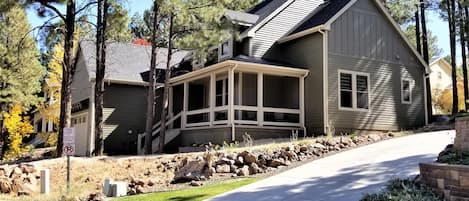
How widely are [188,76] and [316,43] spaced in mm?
5944

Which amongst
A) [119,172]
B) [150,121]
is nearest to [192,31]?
[150,121]

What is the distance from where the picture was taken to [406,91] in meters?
21.0

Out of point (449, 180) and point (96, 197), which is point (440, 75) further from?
point (96, 197)

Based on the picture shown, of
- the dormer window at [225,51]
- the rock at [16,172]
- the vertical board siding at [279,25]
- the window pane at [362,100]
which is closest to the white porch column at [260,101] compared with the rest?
the vertical board siding at [279,25]

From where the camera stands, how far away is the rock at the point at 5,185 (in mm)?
13891

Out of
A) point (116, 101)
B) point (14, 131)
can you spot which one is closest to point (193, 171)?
point (116, 101)

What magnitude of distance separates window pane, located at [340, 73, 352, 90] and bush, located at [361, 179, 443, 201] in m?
10.6

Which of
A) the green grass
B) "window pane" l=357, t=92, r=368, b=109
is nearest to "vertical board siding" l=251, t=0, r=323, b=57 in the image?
"window pane" l=357, t=92, r=368, b=109

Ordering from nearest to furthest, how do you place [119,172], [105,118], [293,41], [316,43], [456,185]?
[456,185] → [119,172] → [316,43] → [293,41] → [105,118]

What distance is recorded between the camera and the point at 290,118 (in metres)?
19.2

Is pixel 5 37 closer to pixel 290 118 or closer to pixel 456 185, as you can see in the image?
pixel 290 118

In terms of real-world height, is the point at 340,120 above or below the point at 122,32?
below

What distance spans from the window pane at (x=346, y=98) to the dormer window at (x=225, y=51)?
17.2 feet

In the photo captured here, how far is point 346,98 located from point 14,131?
1909 centimetres
